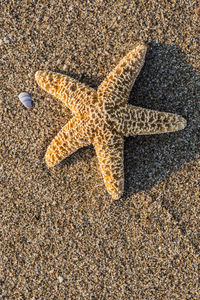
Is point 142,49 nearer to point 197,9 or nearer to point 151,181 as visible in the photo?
point 197,9

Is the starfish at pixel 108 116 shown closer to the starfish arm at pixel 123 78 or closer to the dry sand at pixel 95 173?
the starfish arm at pixel 123 78

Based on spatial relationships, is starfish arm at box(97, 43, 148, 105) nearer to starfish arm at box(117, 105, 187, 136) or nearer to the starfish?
the starfish

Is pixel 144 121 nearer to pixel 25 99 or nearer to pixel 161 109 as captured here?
pixel 161 109

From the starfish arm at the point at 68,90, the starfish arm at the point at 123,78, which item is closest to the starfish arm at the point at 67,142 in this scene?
the starfish arm at the point at 68,90

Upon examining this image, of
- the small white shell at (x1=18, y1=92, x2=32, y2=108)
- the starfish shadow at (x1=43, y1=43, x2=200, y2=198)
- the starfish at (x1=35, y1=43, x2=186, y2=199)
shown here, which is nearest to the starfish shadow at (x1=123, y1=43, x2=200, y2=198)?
the starfish shadow at (x1=43, y1=43, x2=200, y2=198)

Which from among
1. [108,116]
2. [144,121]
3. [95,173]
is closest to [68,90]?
[108,116]

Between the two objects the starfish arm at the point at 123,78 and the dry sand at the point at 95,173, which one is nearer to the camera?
the starfish arm at the point at 123,78
